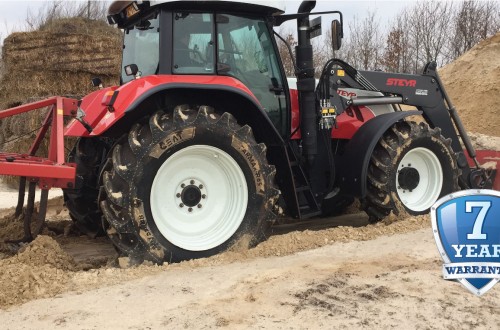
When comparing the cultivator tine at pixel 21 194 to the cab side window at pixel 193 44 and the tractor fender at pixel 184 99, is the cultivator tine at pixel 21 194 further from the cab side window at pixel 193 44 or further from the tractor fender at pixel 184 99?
the cab side window at pixel 193 44

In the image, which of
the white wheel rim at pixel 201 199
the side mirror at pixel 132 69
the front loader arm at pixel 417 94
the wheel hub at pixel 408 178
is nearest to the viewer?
the white wheel rim at pixel 201 199

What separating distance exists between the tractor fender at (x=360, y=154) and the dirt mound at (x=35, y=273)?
265cm

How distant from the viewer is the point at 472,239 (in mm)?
2498

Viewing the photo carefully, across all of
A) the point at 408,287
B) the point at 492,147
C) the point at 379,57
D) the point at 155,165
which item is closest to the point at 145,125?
the point at 155,165

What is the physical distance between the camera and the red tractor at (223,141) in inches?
157

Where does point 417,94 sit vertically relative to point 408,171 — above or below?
above

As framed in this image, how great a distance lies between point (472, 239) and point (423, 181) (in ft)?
10.6

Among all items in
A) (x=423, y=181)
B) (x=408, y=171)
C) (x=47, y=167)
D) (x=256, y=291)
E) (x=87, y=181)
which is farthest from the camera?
(x=423, y=181)

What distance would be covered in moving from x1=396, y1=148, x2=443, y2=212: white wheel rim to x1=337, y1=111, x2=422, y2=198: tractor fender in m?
0.48

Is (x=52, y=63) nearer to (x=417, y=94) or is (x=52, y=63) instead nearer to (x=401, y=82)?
(x=401, y=82)

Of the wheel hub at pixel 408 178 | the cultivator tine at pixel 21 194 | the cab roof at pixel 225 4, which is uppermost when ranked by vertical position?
the cab roof at pixel 225 4

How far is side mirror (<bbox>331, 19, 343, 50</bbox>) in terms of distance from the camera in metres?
4.89

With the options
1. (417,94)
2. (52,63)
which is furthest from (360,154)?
(52,63)

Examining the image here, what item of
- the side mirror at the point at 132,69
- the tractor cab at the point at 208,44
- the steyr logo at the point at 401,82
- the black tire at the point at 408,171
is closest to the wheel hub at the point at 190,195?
the tractor cab at the point at 208,44
